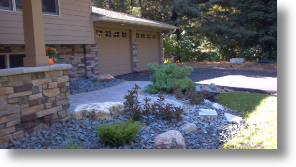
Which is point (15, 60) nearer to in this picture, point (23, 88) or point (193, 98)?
point (23, 88)

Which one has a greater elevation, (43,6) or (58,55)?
(43,6)

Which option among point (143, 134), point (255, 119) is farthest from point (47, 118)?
point (255, 119)

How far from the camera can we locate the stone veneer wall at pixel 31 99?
306 cm

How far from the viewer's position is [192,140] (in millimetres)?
3619

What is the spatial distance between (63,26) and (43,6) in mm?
849

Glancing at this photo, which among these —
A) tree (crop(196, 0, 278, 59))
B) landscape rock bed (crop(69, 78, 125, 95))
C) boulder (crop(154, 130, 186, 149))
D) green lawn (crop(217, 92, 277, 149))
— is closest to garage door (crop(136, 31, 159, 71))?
tree (crop(196, 0, 278, 59))

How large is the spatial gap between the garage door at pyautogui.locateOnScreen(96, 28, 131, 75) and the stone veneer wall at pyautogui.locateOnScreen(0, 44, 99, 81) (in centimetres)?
72

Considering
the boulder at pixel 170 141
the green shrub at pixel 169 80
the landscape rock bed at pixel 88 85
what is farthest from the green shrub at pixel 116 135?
the landscape rock bed at pixel 88 85

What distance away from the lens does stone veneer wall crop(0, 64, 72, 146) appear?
306 cm

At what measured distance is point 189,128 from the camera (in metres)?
3.88

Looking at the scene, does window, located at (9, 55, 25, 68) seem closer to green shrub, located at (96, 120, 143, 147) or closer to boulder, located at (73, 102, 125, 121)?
boulder, located at (73, 102, 125, 121)

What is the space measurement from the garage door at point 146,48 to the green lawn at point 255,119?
6859mm
